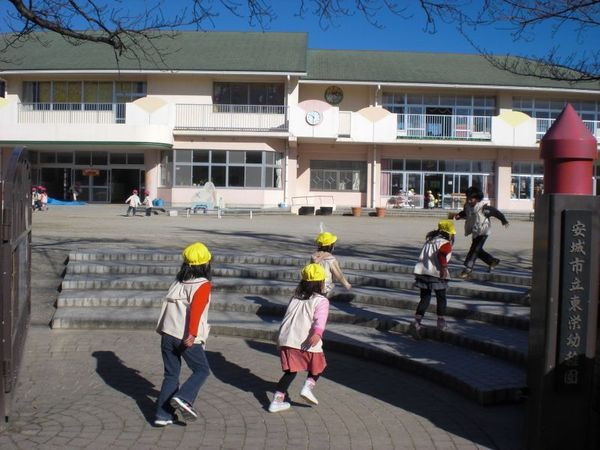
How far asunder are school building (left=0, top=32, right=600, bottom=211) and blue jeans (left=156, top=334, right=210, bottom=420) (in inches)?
1052

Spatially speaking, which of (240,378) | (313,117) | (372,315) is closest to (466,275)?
(372,315)

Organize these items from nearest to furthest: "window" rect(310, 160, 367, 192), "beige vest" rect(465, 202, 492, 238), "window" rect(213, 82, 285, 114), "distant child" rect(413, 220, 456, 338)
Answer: "distant child" rect(413, 220, 456, 338)
"beige vest" rect(465, 202, 492, 238)
"window" rect(213, 82, 285, 114)
"window" rect(310, 160, 367, 192)

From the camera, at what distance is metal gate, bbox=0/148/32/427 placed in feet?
15.9

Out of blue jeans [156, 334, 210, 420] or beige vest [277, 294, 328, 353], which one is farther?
beige vest [277, 294, 328, 353]

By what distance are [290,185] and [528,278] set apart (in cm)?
2478

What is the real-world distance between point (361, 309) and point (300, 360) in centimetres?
365

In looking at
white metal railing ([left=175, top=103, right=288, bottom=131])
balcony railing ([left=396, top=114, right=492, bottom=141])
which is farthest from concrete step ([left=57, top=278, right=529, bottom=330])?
balcony railing ([left=396, top=114, right=492, bottom=141])

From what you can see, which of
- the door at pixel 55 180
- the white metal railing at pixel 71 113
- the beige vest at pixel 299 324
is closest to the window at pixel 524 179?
the white metal railing at pixel 71 113

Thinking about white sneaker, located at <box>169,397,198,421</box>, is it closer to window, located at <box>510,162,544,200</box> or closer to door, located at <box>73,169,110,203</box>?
door, located at <box>73,169,110,203</box>

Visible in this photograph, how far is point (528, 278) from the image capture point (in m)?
10.1

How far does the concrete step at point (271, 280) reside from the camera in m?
9.40

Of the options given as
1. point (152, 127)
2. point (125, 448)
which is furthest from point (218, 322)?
point (152, 127)

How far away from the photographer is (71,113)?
33.3m

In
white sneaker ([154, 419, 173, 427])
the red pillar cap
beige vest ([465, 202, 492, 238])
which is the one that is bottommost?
white sneaker ([154, 419, 173, 427])
